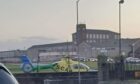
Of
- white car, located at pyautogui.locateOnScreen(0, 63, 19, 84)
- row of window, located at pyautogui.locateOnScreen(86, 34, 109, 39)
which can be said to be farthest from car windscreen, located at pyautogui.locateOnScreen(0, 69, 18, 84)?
row of window, located at pyautogui.locateOnScreen(86, 34, 109, 39)

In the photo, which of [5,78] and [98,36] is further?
[98,36]

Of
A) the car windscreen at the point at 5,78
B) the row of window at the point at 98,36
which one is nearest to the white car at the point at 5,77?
the car windscreen at the point at 5,78

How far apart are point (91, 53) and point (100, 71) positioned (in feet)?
400

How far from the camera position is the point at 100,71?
4000 cm

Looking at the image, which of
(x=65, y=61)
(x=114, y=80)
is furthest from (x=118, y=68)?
(x=65, y=61)

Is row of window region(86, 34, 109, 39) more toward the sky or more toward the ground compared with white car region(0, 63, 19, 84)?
more toward the sky

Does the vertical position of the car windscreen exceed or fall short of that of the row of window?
it falls short

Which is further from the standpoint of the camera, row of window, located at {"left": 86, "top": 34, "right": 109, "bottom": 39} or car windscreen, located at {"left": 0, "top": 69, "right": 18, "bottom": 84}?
row of window, located at {"left": 86, "top": 34, "right": 109, "bottom": 39}

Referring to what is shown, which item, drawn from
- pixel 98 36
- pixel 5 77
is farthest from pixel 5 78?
pixel 98 36

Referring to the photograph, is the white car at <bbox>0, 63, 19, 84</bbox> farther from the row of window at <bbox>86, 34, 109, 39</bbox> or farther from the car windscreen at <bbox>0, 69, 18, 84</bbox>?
the row of window at <bbox>86, 34, 109, 39</bbox>

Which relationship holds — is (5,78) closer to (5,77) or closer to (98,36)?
(5,77)

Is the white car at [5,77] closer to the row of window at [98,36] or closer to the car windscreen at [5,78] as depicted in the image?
the car windscreen at [5,78]

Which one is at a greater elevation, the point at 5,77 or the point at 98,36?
the point at 98,36

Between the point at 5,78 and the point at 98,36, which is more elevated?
the point at 98,36
